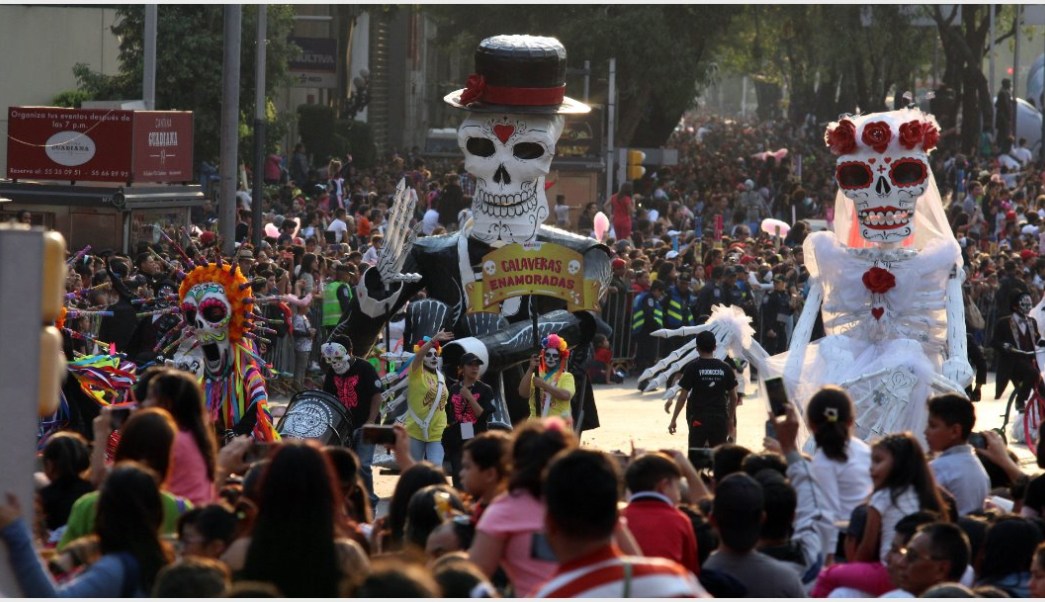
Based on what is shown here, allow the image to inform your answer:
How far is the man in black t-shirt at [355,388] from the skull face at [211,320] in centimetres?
122

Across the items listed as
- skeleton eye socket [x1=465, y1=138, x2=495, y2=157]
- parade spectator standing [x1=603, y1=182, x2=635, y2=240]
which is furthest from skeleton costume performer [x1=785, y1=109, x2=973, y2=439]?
parade spectator standing [x1=603, y1=182, x2=635, y2=240]

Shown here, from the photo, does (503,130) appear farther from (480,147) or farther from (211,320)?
(211,320)

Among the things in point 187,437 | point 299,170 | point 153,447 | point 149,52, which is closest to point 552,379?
point 187,437

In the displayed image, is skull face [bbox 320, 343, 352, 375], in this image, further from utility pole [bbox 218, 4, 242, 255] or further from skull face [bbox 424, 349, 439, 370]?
utility pole [bbox 218, 4, 242, 255]

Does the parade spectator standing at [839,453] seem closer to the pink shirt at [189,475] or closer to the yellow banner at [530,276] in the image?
the pink shirt at [189,475]

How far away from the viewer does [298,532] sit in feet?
18.4

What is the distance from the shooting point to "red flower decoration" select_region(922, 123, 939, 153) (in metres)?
11.7

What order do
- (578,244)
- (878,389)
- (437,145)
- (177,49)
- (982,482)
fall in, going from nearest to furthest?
(982,482)
(878,389)
(578,244)
(177,49)
(437,145)

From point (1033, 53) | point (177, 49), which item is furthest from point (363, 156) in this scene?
point (1033, 53)

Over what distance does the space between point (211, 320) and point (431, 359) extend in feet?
6.86

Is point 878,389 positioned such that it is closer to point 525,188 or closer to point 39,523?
point 525,188

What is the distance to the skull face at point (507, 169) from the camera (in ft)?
39.6

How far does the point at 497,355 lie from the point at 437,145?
28699mm

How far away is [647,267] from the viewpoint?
21375 millimetres
